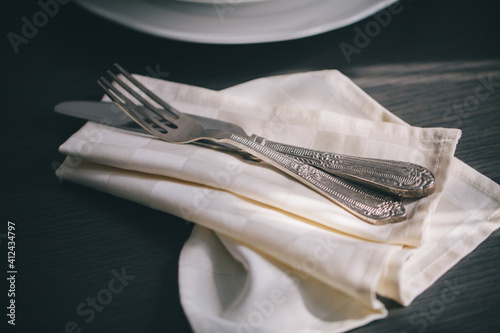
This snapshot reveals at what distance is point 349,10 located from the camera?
48cm

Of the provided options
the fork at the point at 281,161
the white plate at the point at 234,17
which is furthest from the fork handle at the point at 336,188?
the white plate at the point at 234,17

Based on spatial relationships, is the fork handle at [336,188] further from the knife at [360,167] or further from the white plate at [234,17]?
the white plate at [234,17]

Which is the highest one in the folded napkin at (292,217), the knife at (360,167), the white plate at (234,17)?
the white plate at (234,17)

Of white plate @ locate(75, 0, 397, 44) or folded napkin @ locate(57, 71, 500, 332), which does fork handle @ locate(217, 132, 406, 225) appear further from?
white plate @ locate(75, 0, 397, 44)

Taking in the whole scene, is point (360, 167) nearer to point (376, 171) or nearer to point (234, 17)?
point (376, 171)

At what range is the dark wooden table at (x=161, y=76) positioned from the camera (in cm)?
36

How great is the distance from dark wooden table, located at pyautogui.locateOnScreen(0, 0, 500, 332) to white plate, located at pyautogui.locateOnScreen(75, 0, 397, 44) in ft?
0.28

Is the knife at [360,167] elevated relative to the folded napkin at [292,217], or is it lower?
elevated

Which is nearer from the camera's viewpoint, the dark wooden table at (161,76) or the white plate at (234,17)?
the dark wooden table at (161,76)

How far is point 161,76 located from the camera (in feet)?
1.85

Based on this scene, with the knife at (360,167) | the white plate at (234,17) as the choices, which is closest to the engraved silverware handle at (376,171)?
the knife at (360,167)

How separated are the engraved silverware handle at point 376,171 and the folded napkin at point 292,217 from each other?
15 mm

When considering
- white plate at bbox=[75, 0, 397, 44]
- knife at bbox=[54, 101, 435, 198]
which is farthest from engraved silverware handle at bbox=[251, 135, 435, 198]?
white plate at bbox=[75, 0, 397, 44]

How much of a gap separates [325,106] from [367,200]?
0.16 m
